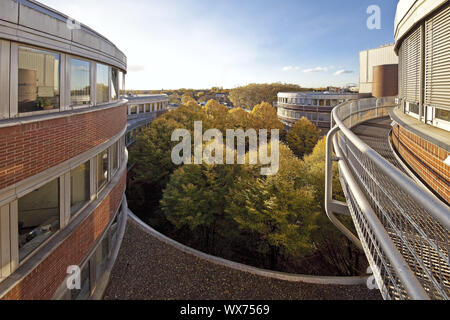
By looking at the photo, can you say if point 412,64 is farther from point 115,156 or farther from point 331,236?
point 331,236

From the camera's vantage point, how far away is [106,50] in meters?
7.88

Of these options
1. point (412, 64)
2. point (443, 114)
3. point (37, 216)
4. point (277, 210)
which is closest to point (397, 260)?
point (443, 114)

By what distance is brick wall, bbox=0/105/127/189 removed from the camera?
13.6 feet

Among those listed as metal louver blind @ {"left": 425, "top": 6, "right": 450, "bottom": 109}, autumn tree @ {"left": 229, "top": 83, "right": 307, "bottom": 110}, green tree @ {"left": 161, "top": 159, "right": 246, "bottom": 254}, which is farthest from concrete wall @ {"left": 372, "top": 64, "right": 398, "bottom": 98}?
autumn tree @ {"left": 229, "top": 83, "right": 307, "bottom": 110}

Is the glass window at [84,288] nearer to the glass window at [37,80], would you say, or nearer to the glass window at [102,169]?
the glass window at [102,169]

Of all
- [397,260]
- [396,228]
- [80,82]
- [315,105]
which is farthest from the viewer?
[315,105]

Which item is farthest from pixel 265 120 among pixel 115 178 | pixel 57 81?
pixel 57 81

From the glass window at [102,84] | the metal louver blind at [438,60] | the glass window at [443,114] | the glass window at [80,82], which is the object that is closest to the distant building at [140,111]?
the glass window at [102,84]

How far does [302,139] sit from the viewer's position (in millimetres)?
39531

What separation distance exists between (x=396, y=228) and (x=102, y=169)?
313 inches

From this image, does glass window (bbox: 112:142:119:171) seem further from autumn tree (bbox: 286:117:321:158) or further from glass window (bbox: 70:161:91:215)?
autumn tree (bbox: 286:117:321:158)

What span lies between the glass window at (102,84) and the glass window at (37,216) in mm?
3497

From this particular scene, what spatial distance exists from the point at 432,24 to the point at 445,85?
63.0 inches

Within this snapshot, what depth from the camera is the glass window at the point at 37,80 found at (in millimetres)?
4578
